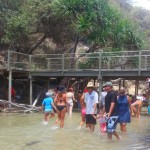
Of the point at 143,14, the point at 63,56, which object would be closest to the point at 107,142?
the point at 63,56

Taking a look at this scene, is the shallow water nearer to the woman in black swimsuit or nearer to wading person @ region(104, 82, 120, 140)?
wading person @ region(104, 82, 120, 140)

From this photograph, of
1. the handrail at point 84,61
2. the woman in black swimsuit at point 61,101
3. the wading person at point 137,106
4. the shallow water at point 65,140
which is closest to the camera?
the shallow water at point 65,140

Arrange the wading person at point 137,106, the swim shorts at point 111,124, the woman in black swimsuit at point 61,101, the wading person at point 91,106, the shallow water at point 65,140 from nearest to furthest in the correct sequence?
the shallow water at point 65,140 < the swim shorts at point 111,124 < the wading person at point 91,106 < the woman in black swimsuit at point 61,101 < the wading person at point 137,106

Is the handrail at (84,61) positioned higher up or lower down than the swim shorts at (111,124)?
higher up

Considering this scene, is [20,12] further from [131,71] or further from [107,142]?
[107,142]

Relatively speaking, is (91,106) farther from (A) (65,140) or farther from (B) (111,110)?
(B) (111,110)

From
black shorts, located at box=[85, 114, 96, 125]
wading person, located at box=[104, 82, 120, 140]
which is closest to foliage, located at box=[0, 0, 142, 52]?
black shorts, located at box=[85, 114, 96, 125]

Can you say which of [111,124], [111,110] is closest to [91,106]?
[111,110]

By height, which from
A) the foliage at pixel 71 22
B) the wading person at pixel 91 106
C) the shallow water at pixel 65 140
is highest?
the foliage at pixel 71 22

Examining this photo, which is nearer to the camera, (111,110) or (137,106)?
(111,110)

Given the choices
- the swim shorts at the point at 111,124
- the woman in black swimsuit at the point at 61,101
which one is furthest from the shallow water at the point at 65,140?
the woman in black swimsuit at the point at 61,101

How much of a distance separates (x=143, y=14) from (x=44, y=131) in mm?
46493

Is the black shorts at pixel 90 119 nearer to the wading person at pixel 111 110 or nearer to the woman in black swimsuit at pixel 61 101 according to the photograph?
the woman in black swimsuit at pixel 61 101

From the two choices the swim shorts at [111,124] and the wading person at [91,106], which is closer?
the swim shorts at [111,124]
